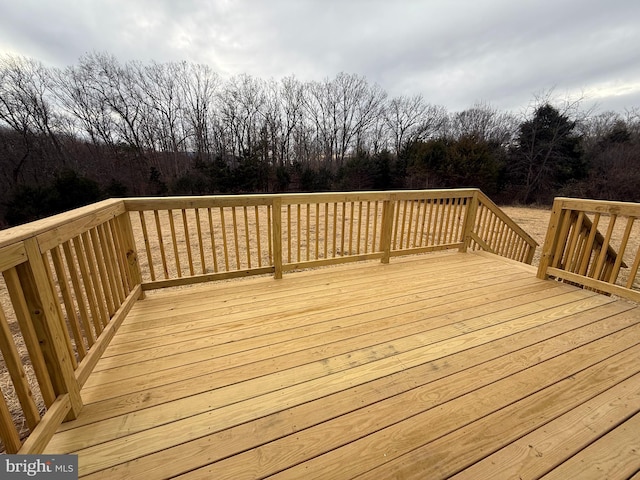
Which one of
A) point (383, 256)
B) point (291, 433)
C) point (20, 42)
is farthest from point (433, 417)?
point (20, 42)

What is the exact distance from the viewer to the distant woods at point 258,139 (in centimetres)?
1162

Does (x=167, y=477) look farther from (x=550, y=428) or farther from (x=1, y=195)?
(x=1, y=195)

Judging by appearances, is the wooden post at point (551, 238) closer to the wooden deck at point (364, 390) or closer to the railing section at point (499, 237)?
the wooden deck at point (364, 390)

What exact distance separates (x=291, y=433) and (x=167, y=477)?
510 mm

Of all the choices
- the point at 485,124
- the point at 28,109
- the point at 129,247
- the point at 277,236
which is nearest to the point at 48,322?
the point at 129,247

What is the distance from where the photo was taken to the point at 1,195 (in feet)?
33.9

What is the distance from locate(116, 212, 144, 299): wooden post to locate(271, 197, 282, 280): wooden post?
1.28 meters

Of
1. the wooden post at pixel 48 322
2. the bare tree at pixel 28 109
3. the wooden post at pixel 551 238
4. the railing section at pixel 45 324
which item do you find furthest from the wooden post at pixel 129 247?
the bare tree at pixel 28 109

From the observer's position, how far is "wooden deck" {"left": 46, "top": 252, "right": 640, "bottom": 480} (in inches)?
43.4

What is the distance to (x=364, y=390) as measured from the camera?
1451mm

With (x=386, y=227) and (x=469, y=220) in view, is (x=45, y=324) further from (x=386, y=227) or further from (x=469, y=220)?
(x=469, y=220)

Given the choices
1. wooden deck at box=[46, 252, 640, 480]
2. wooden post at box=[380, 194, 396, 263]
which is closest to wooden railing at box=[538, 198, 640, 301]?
wooden deck at box=[46, 252, 640, 480]

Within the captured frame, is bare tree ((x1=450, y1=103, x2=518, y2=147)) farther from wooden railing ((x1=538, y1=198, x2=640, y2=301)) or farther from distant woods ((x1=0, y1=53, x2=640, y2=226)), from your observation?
wooden railing ((x1=538, y1=198, x2=640, y2=301))

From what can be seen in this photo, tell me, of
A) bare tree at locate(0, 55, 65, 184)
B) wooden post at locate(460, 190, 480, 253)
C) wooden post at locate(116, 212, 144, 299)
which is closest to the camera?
wooden post at locate(116, 212, 144, 299)
